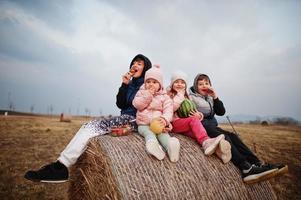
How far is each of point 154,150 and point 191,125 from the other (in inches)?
→ 36.5

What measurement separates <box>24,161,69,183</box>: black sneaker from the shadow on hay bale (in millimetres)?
378

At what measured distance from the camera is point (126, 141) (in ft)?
11.9

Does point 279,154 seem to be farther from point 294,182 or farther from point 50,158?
point 50,158

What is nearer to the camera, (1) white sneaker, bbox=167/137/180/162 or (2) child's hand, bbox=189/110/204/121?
(1) white sneaker, bbox=167/137/180/162

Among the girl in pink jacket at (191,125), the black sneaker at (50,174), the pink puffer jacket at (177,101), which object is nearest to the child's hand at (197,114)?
the girl in pink jacket at (191,125)

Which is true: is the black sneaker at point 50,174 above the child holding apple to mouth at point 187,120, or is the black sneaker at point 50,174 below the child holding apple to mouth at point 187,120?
below

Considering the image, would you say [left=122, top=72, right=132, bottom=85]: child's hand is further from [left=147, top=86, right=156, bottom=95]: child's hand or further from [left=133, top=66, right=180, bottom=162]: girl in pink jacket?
[left=147, top=86, right=156, bottom=95]: child's hand

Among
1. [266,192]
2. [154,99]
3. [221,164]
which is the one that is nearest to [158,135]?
[154,99]

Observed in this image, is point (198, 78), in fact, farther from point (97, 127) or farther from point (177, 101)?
point (97, 127)

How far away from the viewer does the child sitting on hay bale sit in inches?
142

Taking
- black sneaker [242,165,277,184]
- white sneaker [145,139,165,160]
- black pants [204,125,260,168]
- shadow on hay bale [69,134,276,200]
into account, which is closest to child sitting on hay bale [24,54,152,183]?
shadow on hay bale [69,134,276,200]

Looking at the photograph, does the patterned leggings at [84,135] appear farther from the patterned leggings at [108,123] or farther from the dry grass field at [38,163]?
the dry grass field at [38,163]

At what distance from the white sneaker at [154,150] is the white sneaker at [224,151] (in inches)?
31.5

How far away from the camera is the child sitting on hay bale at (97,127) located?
3.60m
